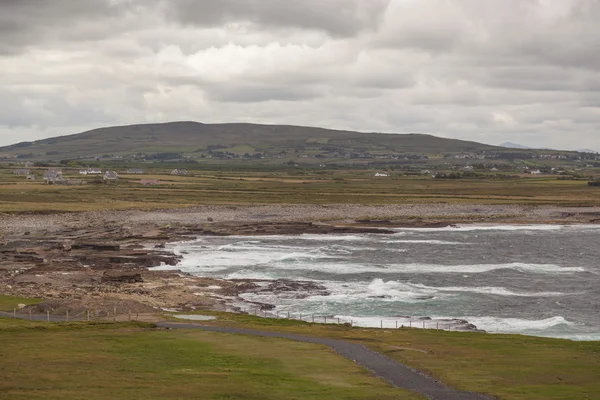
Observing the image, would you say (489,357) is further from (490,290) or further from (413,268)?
(413,268)

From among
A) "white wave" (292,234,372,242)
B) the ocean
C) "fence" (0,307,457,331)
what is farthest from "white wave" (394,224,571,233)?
"fence" (0,307,457,331)

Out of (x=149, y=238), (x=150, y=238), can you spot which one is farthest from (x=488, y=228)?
(x=149, y=238)

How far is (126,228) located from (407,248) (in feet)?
147

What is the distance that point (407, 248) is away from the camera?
370 feet

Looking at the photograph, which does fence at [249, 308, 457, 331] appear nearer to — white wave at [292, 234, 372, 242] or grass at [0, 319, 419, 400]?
grass at [0, 319, 419, 400]

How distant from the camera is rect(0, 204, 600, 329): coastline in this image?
70250 millimetres

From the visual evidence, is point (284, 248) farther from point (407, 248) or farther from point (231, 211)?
point (231, 211)

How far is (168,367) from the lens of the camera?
1668 inches

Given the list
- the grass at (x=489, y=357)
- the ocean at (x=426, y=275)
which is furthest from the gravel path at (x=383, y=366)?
the ocean at (x=426, y=275)

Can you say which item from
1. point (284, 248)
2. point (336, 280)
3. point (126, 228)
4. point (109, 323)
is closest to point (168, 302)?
point (109, 323)

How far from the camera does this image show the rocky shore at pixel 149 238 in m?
70.4

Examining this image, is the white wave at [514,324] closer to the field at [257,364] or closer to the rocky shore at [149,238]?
the field at [257,364]

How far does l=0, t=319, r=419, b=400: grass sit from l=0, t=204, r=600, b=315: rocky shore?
1308 cm

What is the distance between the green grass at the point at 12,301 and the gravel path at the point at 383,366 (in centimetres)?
1263
